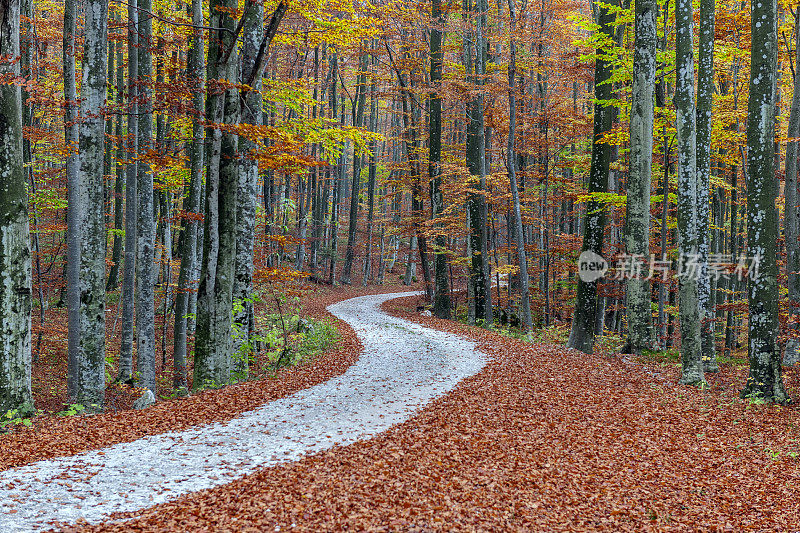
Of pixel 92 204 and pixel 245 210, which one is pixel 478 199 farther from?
pixel 92 204

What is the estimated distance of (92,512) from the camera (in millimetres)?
4277

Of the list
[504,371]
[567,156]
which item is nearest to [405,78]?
[567,156]

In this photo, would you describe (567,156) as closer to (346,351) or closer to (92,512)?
(346,351)

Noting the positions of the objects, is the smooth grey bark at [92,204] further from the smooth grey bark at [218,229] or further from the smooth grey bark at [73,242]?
the smooth grey bark at [218,229]

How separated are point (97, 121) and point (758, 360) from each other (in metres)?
11.1

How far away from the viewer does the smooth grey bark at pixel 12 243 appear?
6.22 metres

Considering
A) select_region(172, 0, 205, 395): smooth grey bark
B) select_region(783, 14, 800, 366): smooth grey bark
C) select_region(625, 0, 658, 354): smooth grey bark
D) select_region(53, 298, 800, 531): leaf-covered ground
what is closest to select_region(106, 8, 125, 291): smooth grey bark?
select_region(172, 0, 205, 395): smooth grey bark

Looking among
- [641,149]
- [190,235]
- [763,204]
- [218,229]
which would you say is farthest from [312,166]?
[763,204]

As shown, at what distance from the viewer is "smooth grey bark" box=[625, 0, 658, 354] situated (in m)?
12.0

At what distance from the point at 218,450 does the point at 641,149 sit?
1129 cm

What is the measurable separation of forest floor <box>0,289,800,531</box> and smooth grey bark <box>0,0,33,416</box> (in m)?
0.75

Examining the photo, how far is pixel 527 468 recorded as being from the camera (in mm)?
5898

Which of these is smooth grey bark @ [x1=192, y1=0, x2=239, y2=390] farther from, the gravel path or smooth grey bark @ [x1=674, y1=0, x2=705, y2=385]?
smooth grey bark @ [x1=674, y1=0, x2=705, y2=385]

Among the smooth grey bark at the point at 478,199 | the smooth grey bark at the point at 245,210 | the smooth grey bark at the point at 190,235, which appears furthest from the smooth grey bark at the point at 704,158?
the smooth grey bark at the point at 190,235
